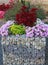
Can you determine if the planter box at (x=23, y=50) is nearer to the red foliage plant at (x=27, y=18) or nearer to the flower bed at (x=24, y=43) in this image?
the flower bed at (x=24, y=43)

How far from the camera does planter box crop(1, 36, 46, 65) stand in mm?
4777

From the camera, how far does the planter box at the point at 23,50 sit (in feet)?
15.7

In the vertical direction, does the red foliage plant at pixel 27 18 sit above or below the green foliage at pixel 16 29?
above

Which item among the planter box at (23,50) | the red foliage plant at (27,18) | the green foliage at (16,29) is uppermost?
the red foliage plant at (27,18)

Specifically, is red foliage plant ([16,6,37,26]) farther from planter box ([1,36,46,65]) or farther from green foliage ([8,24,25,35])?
planter box ([1,36,46,65])

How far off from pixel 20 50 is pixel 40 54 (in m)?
0.32

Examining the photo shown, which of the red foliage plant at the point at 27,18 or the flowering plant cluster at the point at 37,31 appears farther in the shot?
the red foliage plant at the point at 27,18

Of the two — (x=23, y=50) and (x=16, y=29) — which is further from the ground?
(x=16, y=29)

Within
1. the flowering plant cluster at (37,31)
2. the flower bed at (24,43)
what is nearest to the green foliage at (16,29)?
the flower bed at (24,43)

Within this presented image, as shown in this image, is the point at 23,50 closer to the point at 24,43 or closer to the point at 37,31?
the point at 24,43

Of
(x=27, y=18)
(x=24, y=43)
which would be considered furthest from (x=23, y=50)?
(x=27, y=18)

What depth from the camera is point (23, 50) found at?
4809mm

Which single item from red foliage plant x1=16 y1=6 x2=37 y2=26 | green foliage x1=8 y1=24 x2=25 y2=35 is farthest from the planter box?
red foliage plant x1=16 y1=6 x2=37 y2=26

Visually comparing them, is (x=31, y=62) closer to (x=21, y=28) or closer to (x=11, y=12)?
(x=21, y=28)
